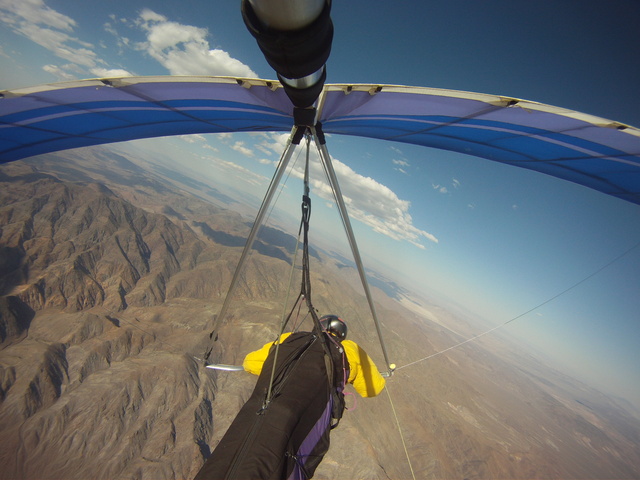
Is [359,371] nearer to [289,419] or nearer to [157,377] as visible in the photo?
[289,419]

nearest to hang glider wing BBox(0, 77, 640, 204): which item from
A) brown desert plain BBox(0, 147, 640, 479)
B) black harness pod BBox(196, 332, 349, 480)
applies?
black harness pod BBox(196, 332, 349, 480)

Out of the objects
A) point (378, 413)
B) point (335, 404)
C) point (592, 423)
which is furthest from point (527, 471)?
point (592, 423)

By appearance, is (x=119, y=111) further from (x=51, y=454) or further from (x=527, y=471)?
(x=527, y=471)

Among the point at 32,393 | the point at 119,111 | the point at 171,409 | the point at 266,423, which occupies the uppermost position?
the point at 119,111

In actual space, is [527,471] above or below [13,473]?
above

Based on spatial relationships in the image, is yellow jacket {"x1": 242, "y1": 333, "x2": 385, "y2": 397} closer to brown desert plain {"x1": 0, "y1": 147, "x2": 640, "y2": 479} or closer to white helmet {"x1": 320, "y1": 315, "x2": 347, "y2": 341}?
white helmet {"x1": 320, "y1": 315, "x2": 347, "y2": 341}

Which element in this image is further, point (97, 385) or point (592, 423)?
point (592, 423)

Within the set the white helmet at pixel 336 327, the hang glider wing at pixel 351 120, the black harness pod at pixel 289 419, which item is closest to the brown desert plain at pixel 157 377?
the white helmet at pixel 336 327

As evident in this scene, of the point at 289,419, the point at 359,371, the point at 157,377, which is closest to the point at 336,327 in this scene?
the point at 359,371
